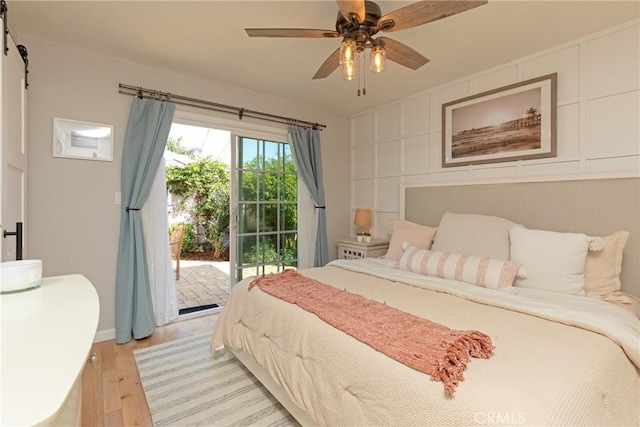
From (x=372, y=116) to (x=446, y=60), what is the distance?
1405mm

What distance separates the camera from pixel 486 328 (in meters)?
1.39

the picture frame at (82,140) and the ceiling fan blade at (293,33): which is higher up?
the ceiling fan blade at (293,33)

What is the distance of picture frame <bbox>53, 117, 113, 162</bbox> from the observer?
249cm

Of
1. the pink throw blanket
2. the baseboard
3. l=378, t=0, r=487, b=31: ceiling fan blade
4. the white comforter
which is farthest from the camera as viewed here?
the baseboard

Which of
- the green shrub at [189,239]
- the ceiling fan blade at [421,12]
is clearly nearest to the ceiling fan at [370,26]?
the ceiling fan blade at [421,12]

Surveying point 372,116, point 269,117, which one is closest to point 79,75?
point 269,117

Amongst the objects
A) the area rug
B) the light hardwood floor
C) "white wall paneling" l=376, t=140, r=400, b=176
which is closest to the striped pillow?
the area rug

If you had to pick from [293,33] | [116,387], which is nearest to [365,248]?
[293,33]

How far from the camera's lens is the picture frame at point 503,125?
251cm

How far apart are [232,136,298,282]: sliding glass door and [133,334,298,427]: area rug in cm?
120

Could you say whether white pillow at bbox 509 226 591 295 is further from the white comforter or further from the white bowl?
the white bowl

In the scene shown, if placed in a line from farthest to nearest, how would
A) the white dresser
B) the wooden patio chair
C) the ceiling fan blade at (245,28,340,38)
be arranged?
the wooden patio chair
the ceiling fan blade at (245,28,340,38)
the white dresser

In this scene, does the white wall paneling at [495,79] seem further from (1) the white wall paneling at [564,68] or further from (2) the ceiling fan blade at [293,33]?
(2) the ceiling fan blade at [293,33]

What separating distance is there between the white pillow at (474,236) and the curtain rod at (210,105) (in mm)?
2070
